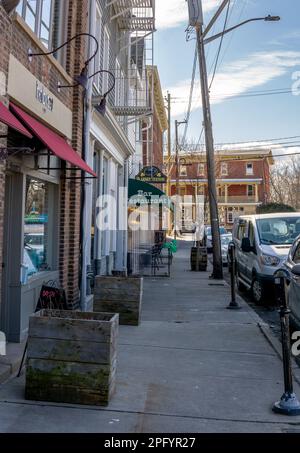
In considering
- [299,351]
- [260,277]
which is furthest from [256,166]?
[299,351]

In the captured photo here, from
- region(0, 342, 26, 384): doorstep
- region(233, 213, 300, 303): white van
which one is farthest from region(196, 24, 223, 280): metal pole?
region(0, 342, 26, 384): doorstep

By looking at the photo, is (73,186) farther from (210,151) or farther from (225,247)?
(225,247)

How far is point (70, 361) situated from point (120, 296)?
352 centimetres

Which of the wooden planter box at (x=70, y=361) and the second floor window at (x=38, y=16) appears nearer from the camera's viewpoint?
the wooden planter box at (x=70, y=361)

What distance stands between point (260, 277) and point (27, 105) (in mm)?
6354

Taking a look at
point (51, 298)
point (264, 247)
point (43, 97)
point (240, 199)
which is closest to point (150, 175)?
point (264, 247)

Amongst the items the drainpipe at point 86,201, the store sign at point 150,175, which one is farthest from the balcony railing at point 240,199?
the drainpipe at point 86,201

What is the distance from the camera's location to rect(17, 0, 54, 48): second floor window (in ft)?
20.6

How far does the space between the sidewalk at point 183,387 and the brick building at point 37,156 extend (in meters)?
1.58

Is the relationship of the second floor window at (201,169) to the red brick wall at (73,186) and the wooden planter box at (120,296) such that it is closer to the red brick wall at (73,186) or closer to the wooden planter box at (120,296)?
the red brick wall at (73,186)

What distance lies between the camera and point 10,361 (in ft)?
16.8

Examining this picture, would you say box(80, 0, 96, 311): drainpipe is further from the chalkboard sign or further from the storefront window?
the chalkboard sign

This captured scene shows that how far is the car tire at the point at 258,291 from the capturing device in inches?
399
